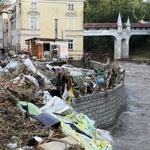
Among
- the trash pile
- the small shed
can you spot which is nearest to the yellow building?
the small shed

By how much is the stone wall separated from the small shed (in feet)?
61.4

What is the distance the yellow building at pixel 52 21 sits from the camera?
4009cm

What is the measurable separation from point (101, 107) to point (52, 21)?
28.9 metres

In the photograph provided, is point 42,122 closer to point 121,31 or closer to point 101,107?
point 101,107

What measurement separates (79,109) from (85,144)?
5.00 m

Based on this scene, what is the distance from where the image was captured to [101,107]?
13070 mm

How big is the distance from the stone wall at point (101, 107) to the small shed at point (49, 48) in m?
18.7

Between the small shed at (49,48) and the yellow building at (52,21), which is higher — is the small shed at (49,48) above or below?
below

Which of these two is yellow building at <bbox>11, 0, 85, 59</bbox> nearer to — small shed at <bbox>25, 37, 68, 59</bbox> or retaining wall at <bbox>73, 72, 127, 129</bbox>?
small shed at <bbox>25, 37, 68, 59</bbox>

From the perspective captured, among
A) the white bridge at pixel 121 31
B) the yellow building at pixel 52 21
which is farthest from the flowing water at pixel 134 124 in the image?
the white bridge at pixel 121 31

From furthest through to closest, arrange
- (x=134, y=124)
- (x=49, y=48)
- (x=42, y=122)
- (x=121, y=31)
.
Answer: (x=121, y=31)
(x=49, y=48)
(x=134, y=124)
(x=42, y=122)

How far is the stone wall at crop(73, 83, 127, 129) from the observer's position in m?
12.0

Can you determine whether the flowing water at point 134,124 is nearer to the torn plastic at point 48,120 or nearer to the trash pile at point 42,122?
the trash pile at point 42,122

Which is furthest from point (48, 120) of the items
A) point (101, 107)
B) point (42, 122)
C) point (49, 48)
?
point (49, 48)
